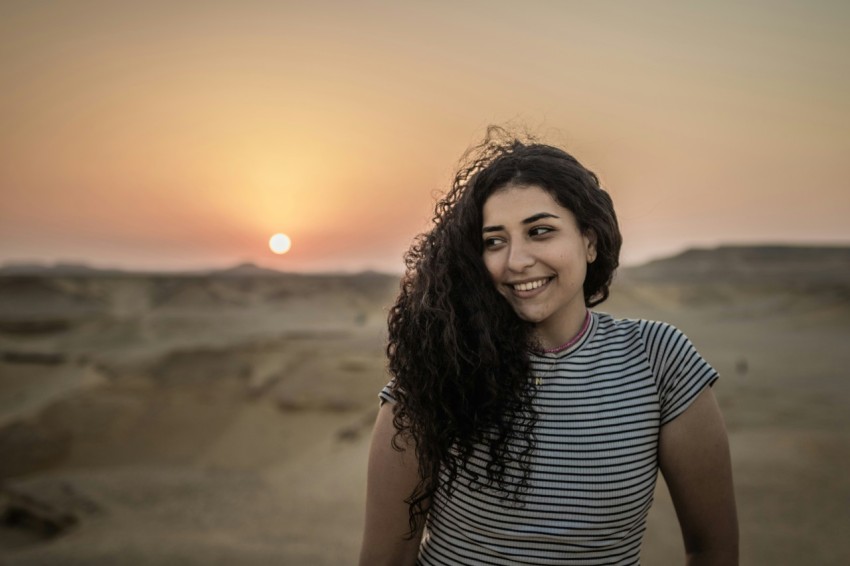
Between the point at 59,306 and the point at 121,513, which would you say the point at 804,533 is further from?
the point at 59,306

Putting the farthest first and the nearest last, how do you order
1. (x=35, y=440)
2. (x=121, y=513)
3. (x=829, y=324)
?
1. (x=829, y=324)
2. (x=35, y=440)
3. (x=121, y=513)

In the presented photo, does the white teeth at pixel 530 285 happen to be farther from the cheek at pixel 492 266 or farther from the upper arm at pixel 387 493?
the upper arm at pixel 387 493

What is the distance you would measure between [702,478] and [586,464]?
1.32 feet

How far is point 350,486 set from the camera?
8320 mm

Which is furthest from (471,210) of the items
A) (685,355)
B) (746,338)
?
(746,338)

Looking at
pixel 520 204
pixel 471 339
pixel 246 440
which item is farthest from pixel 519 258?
pixel 246 440

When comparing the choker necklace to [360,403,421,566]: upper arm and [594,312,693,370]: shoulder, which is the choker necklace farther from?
[360,403,421,566]: upper arm

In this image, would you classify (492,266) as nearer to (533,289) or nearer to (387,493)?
(533,289)

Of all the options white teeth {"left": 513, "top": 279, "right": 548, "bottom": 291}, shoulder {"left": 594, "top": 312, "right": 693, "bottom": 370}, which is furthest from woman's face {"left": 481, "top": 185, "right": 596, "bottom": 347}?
shoulder {"left": 594, "top": 312, "right": 693, "bottom": 370}

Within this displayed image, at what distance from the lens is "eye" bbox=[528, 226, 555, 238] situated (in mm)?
1669

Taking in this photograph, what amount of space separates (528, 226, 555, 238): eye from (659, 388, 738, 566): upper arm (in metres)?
0.68

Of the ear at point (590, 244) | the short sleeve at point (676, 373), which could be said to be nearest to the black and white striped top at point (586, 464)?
the short sleeve at point (676, 373)

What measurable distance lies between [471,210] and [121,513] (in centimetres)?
809

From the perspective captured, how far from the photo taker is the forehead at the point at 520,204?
1659 mm
